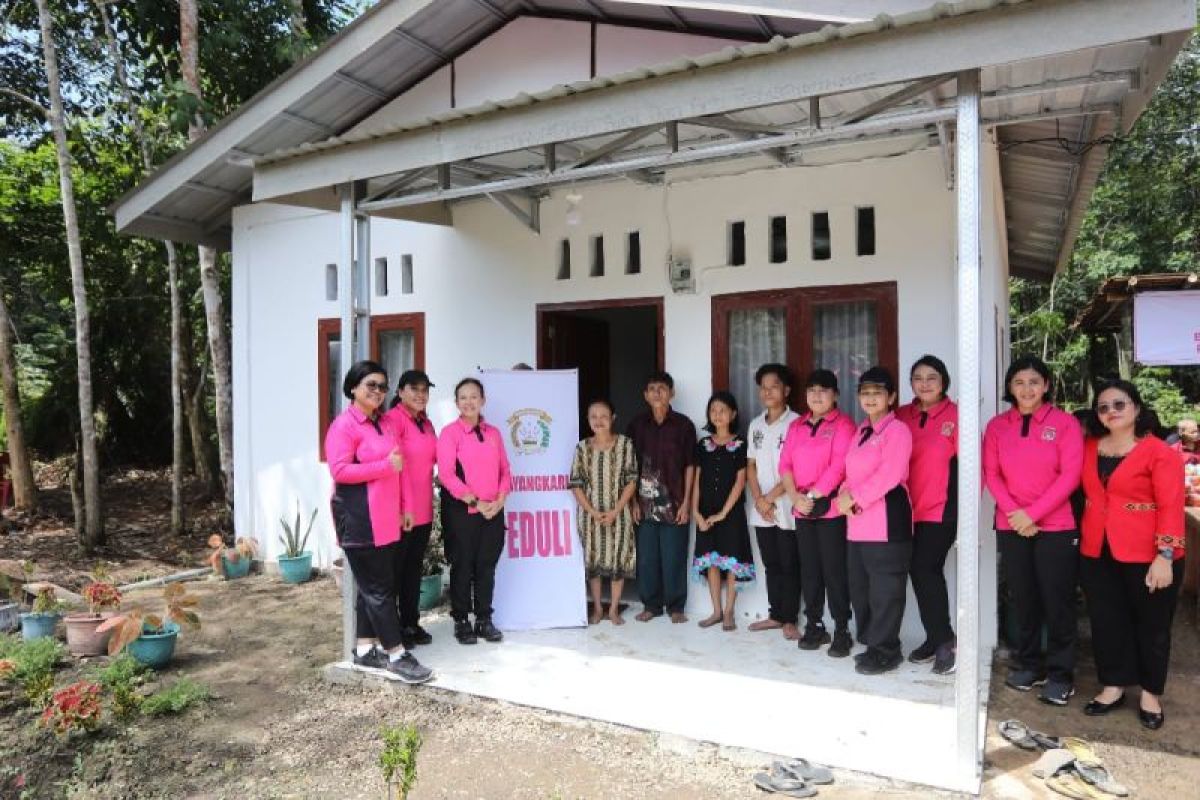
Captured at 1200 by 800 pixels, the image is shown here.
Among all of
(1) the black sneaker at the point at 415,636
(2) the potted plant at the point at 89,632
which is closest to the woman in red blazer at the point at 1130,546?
(1) the black sneaker at the point at 415,636

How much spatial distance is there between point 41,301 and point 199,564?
5.79 meters

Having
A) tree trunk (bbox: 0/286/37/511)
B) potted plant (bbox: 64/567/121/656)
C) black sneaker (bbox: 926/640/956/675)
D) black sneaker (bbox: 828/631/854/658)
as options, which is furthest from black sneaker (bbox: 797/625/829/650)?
tree trunk (bbox: 0/286/37/511)

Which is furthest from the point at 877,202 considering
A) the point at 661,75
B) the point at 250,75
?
the point at 250,75

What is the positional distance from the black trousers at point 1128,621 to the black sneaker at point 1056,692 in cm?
18

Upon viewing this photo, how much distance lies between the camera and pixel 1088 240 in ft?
52.0

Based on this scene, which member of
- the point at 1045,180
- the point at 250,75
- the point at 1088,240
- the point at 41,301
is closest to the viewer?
the point at 1045,180

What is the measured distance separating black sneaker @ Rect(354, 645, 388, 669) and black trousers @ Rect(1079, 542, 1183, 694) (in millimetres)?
3352

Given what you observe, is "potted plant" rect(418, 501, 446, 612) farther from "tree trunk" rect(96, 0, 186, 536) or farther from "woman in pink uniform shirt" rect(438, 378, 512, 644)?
"tree trunk" rect(96, 0, 186, 536)

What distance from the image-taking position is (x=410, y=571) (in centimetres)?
466

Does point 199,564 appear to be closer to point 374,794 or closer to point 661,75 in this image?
point 374,794

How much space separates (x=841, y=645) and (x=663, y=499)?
126cm

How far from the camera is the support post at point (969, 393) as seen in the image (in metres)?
3.04

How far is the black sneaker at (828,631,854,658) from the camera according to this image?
439cm

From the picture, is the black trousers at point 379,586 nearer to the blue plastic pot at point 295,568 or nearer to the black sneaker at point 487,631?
the black sneaker at point 487,631
